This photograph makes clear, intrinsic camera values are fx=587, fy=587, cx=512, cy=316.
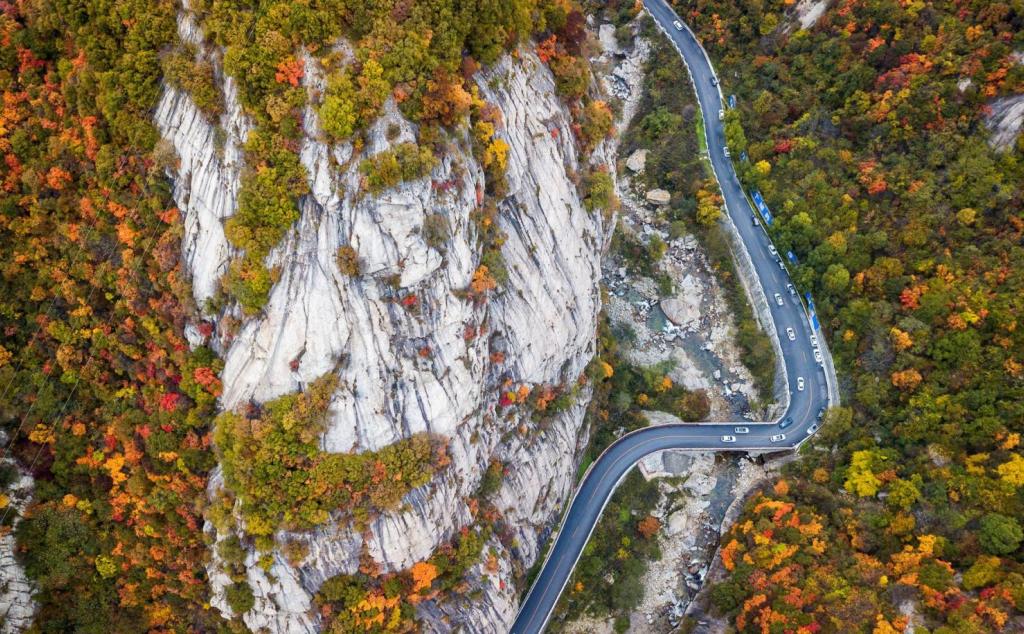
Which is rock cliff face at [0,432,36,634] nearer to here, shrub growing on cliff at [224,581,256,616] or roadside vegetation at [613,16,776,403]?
shrub growing on cliff at [224,581,256,616]

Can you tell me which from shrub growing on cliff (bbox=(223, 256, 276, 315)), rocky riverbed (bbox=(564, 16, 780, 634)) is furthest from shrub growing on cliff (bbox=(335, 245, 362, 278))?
rocky riverbed (bbox=(564, 16, 780, 634))

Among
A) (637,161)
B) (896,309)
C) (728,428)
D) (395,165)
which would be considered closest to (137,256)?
(395,165)

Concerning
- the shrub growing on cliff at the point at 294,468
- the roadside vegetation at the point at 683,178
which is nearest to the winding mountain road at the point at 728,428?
the roadside vegetation at the point at 683,178

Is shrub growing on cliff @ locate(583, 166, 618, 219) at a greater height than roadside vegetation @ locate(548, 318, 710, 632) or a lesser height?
greater

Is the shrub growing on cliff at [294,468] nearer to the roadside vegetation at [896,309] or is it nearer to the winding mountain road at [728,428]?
the winding mountain road at [728,428]

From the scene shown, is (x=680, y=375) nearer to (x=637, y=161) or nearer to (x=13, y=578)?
(x=637, y=161)

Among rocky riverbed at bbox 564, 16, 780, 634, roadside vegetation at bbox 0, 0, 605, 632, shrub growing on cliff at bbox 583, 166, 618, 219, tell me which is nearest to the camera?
roadside vegetation at bbox 0, 0, 605, 632
